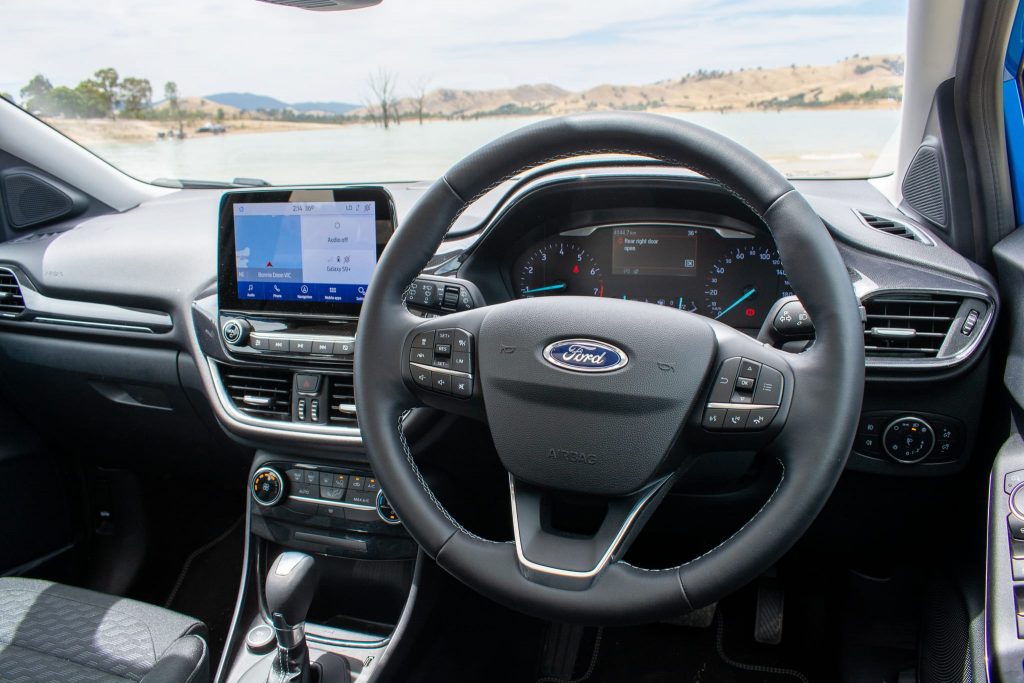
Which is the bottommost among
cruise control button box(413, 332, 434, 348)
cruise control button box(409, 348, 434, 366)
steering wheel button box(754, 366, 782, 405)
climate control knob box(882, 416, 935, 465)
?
climate control knob box(882, 416, 935, 465)

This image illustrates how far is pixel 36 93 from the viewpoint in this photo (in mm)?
2777

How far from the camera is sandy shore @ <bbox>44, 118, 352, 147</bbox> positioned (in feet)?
8.40

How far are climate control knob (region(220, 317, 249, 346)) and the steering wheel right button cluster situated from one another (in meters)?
1.23

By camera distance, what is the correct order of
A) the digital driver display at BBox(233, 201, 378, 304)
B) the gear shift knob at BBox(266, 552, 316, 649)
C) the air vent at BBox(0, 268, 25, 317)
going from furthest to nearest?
the air vent at BBox(0, 268, 25, 317)
the digital driver display at BBox(233, 201, 378, 304)
the gear shift knob at BBox(266, 552, 316, 649)

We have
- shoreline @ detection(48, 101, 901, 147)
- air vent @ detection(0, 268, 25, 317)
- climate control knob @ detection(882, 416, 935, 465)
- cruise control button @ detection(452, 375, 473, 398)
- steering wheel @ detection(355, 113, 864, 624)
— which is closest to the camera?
steering wheel @ detection(355, 113, 864, 624)

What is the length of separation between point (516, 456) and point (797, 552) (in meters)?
1.29

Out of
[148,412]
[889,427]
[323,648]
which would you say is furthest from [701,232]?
[148,412]

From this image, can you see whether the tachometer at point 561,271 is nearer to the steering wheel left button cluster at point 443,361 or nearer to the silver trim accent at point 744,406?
the steering wheel left button cluster at point 443,361

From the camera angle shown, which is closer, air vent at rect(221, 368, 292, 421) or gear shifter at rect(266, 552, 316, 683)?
gear shifter at rect(266, 552, 316, 683)

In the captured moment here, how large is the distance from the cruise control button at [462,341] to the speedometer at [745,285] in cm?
88

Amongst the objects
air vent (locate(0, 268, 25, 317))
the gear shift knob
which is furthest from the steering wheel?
air vent (locate(0, 268, 25, 317))

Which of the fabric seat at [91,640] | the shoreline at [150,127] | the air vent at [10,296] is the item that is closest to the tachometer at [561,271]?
the shoreline at [150,127]

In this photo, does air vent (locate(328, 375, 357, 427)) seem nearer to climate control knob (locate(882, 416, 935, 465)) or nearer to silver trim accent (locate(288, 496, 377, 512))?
silver trim accent (locate(288, 496, 377, 512))

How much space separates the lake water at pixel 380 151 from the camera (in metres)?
1.97
